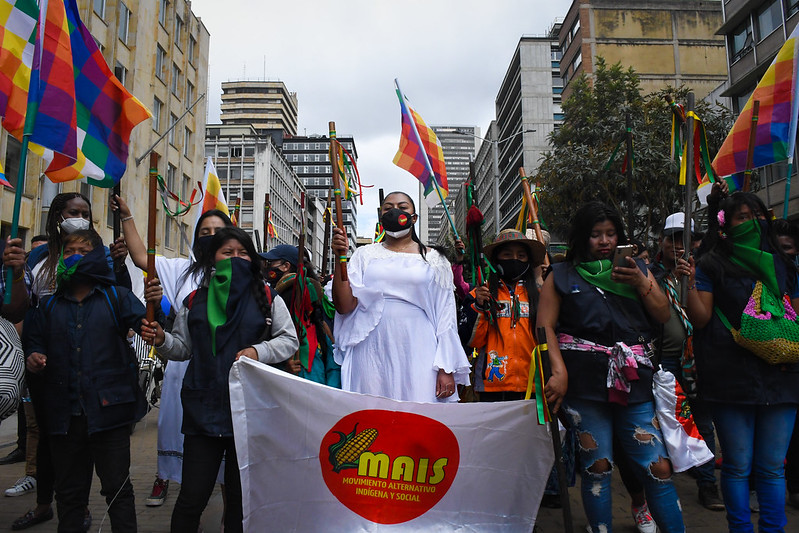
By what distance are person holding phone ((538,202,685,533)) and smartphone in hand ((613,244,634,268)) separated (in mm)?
12

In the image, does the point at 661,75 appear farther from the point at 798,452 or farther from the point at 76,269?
the point at 76,269

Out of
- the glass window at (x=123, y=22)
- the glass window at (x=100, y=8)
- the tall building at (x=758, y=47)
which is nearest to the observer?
the tall building at (x=758, y=47)

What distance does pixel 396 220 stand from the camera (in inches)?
156

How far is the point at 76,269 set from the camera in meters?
3.29

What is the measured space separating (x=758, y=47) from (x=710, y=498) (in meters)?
22.1

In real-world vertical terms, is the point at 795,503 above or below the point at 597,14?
below

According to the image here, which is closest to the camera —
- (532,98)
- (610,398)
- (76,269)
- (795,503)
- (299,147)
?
(610,398)

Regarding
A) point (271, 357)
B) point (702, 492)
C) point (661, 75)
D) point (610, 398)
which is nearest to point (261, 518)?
point (271, 357)

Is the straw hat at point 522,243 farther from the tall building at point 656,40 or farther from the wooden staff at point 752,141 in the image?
the tall building at point 656,40

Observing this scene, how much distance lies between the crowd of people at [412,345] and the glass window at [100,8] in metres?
23.4

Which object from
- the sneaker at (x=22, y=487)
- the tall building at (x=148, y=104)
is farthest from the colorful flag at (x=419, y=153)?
the tall building at (x=148, y=104)

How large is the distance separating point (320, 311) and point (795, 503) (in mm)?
3660

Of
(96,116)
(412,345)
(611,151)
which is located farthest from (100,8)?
(412,345)

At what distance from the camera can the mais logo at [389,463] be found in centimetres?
315
